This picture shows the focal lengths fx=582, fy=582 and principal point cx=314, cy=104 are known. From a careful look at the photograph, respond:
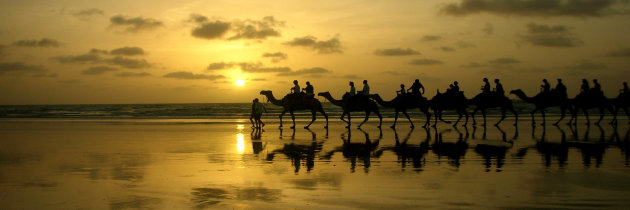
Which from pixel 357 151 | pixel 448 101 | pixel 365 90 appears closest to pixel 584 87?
pixel 448 101

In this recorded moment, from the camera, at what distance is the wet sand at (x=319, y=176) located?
24.6ft

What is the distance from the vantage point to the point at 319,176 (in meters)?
9.66

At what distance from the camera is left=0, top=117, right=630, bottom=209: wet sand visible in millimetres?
7484

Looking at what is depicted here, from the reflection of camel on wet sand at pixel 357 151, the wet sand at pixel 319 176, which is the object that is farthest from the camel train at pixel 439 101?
the wet sand at pixel 319 176

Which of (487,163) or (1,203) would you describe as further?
(487,163)

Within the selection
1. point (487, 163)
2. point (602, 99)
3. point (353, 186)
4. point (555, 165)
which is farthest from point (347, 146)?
point (602, 99)

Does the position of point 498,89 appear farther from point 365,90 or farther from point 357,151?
point 357,151

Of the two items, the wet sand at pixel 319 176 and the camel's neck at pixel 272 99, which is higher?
the camel's neck at pixel 272 99

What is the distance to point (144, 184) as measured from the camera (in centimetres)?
899

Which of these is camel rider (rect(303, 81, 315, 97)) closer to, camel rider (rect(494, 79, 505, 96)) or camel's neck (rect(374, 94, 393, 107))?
camel's neck (rect(374, 94, 393, 107))

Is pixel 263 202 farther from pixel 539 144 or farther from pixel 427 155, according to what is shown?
pixel 539 144

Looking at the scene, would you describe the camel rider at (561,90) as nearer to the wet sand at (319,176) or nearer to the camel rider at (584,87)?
the camel rider at (584,87)

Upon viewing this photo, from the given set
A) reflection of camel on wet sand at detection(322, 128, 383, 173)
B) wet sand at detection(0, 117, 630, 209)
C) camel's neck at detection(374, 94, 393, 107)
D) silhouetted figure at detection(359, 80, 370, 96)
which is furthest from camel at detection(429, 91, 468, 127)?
wet sand at detection(0, 117, 630, 209)

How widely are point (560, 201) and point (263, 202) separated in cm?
372
